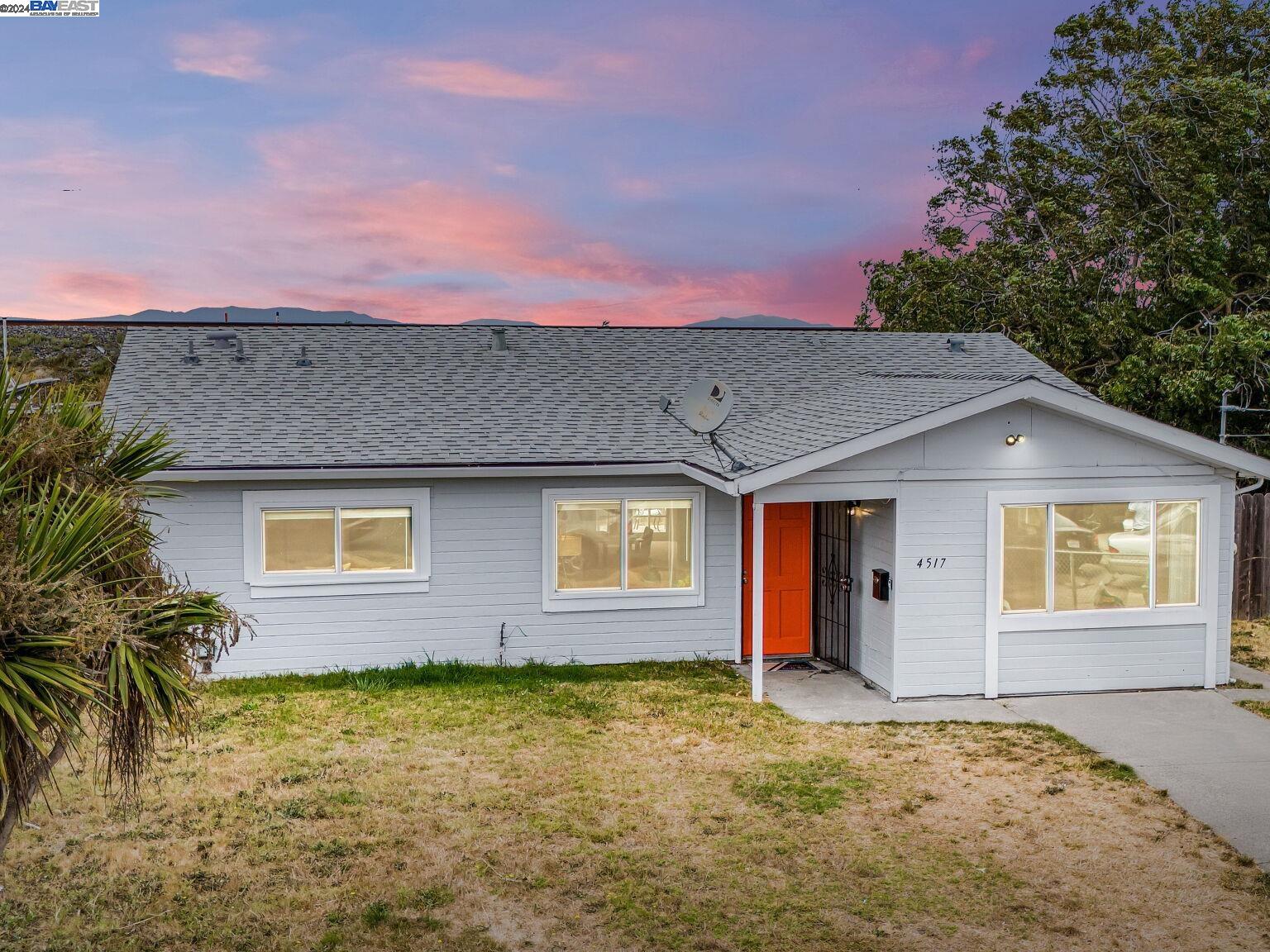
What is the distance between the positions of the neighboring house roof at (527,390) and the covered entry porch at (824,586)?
1.09 meters

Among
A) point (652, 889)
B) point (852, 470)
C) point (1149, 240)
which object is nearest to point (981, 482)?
point (852, 470)

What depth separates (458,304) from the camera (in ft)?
77.6

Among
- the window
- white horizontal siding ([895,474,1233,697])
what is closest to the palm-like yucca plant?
white horizontal siding ([895,474,1233,697])

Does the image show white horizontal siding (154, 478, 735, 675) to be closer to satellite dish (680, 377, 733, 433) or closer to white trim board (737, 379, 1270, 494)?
satellite dish (680, 377, 733, 433)

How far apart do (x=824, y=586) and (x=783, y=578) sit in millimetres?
506

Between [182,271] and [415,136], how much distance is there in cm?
695

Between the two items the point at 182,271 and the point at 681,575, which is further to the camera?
the point at 182,271

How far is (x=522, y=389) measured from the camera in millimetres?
13836

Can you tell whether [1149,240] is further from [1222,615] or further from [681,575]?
[681,575]

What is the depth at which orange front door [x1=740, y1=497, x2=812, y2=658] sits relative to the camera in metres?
12.5

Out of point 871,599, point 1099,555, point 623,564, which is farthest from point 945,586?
point 623,564

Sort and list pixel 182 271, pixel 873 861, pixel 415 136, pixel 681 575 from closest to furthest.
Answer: pixel 873 861 → pixel 681 575 → pixel 415 136 → pixel 182 271

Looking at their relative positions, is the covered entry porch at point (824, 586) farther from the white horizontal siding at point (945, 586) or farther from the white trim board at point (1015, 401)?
the white trim board at point (1015, 401)

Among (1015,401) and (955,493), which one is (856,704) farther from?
(1015,401)
